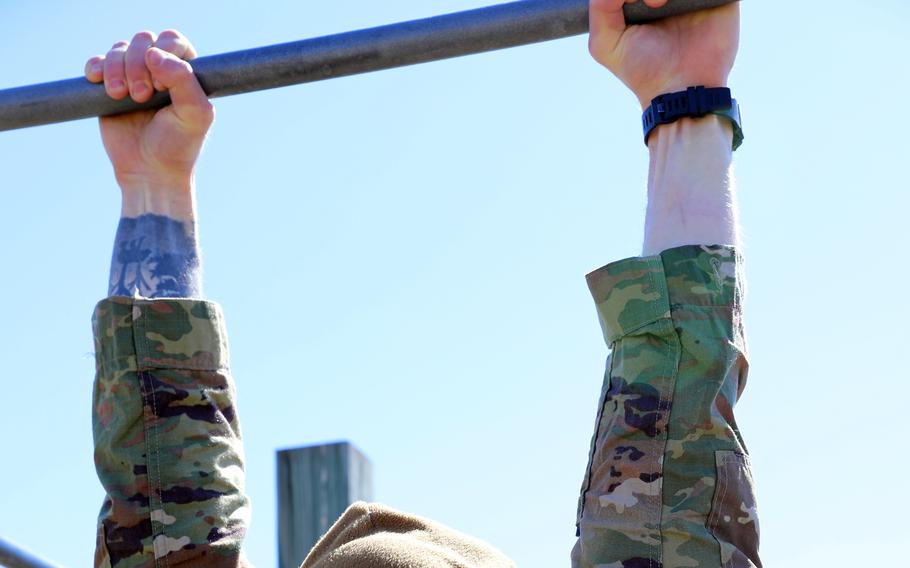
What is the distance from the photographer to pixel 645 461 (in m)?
1.77

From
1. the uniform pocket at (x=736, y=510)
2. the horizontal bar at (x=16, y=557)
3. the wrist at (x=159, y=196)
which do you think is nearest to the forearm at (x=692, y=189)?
the uniform pocket at (x=736, y=510)

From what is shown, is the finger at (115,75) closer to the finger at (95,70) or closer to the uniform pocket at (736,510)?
the finger at (95,70)

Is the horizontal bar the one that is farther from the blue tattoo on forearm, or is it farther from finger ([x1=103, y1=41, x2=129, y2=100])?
finger ([x1=103, y1=41, x2=129, y2=100])

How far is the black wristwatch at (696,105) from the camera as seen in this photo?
1.94m

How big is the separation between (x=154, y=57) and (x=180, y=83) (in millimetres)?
59

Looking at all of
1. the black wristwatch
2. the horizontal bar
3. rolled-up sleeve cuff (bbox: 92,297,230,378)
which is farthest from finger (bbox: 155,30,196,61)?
the horizontal bar

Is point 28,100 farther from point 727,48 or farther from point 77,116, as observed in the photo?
point 727,48

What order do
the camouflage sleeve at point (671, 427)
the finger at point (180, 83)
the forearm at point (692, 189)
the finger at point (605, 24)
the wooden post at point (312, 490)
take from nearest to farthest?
1. the camouflage sleeve at point (671, 427)
2. the forearm at point (692, 189)
3. the finger at point (605, 24)
4. the finger at point (180, 83)
5. the wooden post at point (312, 490)

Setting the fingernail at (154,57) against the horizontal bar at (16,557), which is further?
the horizontal bar at (16,557)

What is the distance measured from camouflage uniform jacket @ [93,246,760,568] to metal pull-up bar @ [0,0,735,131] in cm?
39

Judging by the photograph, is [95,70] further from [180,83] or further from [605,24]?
[605,24]

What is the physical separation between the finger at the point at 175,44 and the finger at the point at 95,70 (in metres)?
0.10

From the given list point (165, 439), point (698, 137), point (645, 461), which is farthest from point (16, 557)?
point (698, 137)

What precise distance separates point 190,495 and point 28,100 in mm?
709
